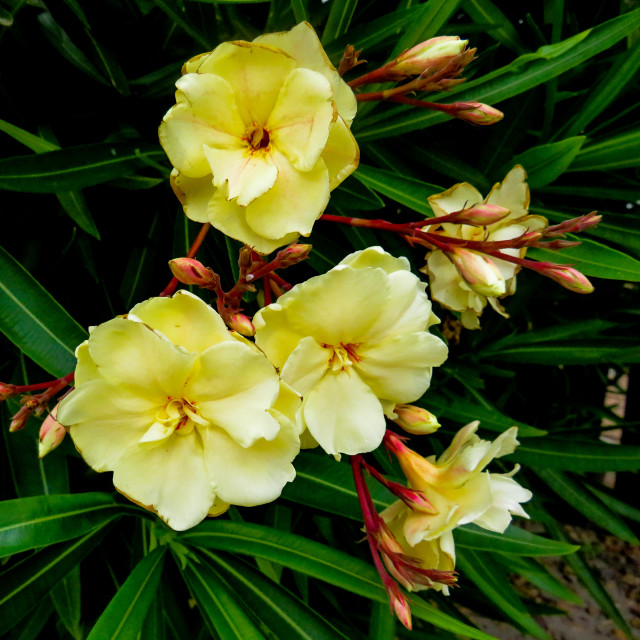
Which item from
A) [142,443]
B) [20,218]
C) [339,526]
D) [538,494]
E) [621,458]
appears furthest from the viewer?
[538,494]

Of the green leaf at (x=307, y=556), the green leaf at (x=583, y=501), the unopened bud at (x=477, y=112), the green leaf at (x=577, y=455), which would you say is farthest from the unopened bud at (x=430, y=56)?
the green leaf at (x=583, y=501)

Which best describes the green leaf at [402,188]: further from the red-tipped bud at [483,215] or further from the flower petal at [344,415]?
the flower petal at [344,415]

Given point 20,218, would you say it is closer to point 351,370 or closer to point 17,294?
point 17,294

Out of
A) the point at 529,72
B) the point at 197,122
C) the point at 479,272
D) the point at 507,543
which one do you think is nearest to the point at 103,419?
the point at 197,122

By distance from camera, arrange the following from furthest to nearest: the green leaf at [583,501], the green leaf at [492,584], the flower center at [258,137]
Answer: the green leaf at [583,501], the green leaf at [492,584], the flower center at [258,137]

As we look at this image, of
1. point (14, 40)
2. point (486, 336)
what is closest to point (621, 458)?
point (486, 336)

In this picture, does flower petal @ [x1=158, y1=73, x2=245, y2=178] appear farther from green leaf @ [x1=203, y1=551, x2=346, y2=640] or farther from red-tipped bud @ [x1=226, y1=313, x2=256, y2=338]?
green leaf @ [x1=203, y1=551, x2=346, y2=640]

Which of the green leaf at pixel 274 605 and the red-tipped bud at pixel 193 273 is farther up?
the red-tipped bud at pixel 193 273
